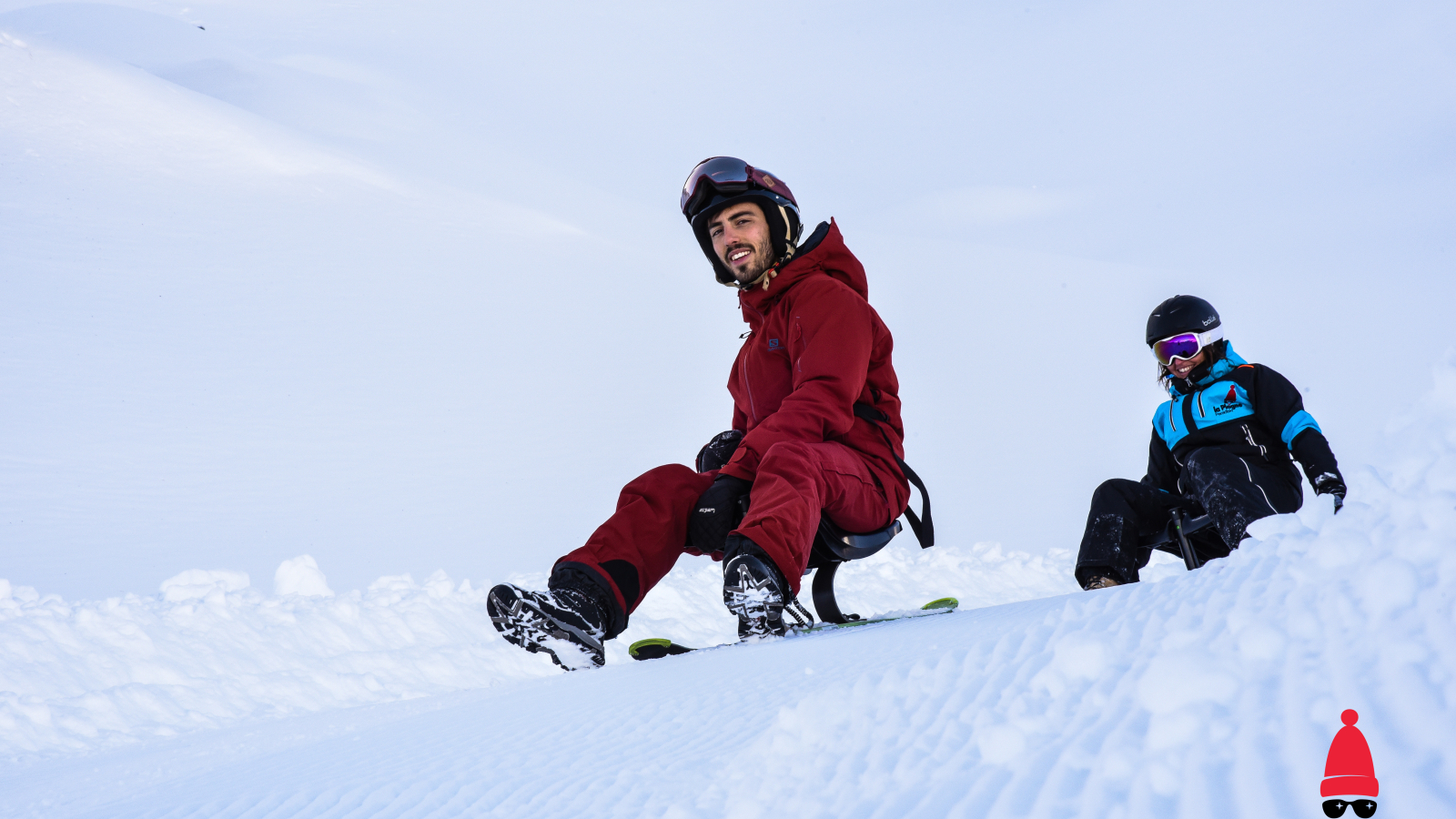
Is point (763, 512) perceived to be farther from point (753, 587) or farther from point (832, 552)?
point (832, 552)

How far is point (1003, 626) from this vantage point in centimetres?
163

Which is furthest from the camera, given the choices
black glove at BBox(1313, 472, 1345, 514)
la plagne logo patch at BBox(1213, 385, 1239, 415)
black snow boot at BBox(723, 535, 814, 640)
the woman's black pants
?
la plagne logo patch at BBox(1213, 385, 1239, 415)

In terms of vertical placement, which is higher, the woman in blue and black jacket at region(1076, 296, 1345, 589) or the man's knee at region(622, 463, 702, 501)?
the woman in blue and black jacket at region(1076, 296, 1345, 589)

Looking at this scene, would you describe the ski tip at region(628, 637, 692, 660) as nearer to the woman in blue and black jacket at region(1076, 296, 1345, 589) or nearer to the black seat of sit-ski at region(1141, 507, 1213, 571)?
the woman in blue and black jacket at region(1076, 296, 1345, 589)

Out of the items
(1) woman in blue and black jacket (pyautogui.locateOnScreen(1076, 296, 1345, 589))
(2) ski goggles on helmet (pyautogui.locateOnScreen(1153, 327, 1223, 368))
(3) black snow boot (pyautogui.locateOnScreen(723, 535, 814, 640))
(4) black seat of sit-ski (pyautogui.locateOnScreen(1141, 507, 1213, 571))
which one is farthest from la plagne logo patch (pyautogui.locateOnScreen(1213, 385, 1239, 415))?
(3) black snow boot (pyautogui.locateOnScreen(723, 535, 814, 640))

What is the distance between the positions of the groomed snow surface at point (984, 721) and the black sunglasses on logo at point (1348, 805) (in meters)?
0.01

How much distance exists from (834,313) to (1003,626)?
1.29 metres

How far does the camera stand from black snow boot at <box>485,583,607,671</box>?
2199mm

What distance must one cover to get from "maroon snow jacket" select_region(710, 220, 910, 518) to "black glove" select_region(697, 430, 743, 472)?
0.08m

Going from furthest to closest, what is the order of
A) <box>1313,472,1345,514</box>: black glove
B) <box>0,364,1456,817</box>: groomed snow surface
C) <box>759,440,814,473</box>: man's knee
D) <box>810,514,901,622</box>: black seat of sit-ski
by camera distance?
<box>1313,472,1345,514</box>: black glove
<box>810,514,901,622</box>: black seat of sit-ski
<box>759,440,814,473</box>: man's knee
<box>0,364,1456,817</box>: groomed snow surface

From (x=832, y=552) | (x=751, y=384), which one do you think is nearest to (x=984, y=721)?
(x=832, y=552)

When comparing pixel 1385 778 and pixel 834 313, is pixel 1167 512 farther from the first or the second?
pixel 1385 778

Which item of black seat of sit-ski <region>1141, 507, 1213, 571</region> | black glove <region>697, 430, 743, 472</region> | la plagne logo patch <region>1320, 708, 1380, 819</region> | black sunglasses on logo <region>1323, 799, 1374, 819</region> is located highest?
black glove <region>697, 430, 743, 472</region>

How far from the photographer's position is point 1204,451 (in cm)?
313
